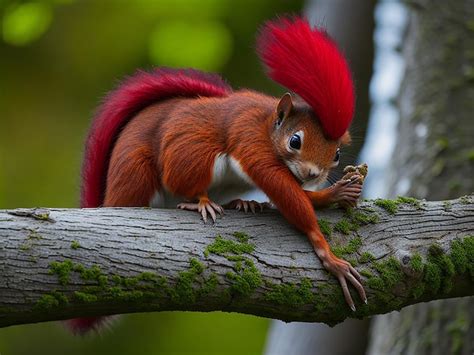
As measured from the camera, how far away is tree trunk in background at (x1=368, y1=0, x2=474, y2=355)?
482 cm

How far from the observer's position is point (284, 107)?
3.68 meters

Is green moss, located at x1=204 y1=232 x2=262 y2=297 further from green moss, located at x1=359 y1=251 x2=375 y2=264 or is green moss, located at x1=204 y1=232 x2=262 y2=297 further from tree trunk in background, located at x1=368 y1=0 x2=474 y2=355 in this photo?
tree trunk in background, located at x1=368 y1=0 x2=474 y2=355

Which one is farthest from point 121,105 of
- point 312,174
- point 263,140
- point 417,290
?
point 417,290

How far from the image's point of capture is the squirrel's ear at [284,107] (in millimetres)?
3662

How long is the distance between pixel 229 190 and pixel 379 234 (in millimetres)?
693

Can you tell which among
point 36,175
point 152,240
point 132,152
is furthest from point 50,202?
point 152,240

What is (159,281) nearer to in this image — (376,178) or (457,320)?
(457,320)

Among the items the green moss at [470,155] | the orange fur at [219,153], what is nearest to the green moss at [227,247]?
the orange fur at [219,153]

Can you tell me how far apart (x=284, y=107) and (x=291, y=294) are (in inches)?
32.8

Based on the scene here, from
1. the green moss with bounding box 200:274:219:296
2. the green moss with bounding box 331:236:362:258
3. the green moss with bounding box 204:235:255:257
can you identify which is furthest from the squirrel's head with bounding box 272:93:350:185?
the green moss with bounding box 200:274:219:296

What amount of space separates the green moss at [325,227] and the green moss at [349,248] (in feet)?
0.25

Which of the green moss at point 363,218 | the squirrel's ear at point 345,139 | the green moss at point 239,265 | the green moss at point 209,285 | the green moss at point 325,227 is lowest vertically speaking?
the green moss at point 209,285

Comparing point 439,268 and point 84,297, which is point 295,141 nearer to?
point 439,268

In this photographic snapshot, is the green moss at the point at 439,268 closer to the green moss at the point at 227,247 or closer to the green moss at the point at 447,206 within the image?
the green moss at the point at 447,206
